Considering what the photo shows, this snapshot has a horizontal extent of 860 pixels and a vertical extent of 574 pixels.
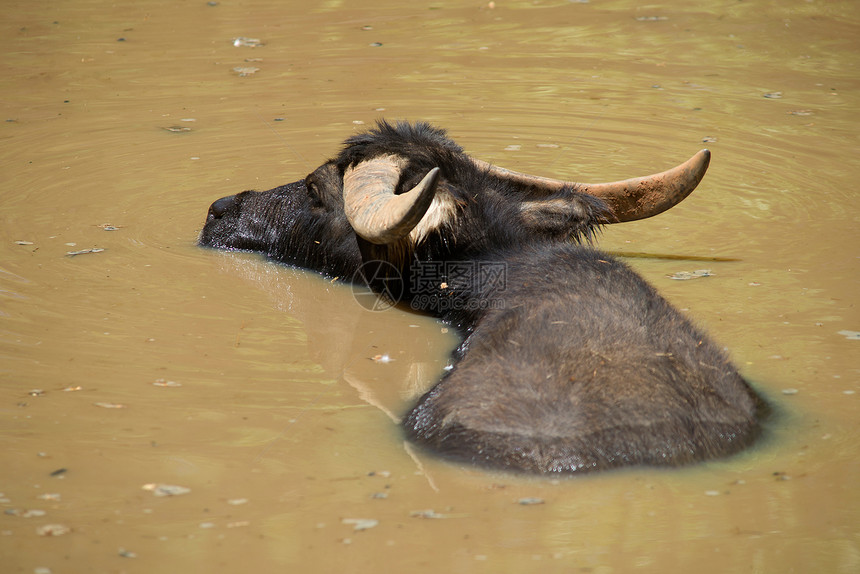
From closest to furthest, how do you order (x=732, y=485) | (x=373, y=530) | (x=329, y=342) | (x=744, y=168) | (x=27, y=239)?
1. (x=373, y=530)
2. (x=732, y=485)
3. (x=329, y=342)
4. (x=27, y=239)
5. (x=744, y=168)

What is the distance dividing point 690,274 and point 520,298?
170cm

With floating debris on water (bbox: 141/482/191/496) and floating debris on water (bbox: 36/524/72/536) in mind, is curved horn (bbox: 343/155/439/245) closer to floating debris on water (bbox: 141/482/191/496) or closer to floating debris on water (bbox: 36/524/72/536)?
floating debris on water (bbox: 141/482/191/496)

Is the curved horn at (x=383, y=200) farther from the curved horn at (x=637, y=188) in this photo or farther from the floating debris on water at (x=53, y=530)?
the floating debris on water at (x=53, y=530)

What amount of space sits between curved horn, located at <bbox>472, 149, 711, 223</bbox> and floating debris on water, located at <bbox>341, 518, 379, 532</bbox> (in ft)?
7.63

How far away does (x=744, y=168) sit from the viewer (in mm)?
6891

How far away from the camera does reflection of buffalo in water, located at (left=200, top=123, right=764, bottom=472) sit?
3164mm

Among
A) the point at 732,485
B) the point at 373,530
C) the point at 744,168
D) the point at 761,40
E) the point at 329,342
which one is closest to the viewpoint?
the point at 373,530

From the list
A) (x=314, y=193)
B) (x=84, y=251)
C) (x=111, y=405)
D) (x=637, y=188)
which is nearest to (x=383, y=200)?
(x=314, y=193)

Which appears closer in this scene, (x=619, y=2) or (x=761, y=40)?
(x=761, y=40)

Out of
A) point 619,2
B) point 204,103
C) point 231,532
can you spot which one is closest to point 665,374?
point 231,532

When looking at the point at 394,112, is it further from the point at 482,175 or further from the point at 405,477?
the point at 405,477

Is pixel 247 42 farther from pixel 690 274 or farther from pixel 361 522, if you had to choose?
pixel 361 522

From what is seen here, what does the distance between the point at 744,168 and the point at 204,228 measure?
13.2 ft

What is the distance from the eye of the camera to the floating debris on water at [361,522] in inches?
116
